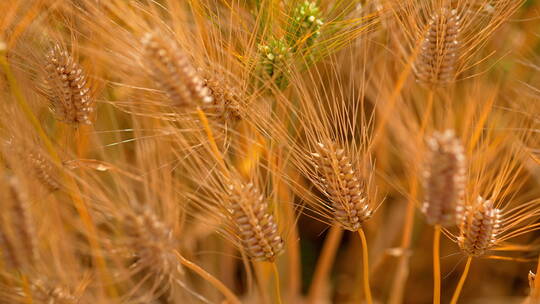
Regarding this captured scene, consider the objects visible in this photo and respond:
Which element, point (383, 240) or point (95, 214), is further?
point (383, 240)

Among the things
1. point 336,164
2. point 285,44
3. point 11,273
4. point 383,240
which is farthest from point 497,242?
point 11,273

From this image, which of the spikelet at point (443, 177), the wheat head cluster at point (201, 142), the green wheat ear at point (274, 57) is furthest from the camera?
the green wheat ear at point (274, 57)

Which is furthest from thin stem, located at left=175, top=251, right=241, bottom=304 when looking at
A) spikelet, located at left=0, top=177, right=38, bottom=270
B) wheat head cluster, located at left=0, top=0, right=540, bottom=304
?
spikelet, located at left=0, top=177, right=38, bottom=270

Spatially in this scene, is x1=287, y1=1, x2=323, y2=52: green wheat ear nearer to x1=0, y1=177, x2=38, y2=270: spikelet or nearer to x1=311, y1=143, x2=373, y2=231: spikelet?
x1=311, y1=143, x2=373, y2=231: spikelet

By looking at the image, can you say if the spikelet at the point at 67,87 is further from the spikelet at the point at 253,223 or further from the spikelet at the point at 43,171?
the spikelet at the point at 253,223

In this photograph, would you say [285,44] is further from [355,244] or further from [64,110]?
[355,244]

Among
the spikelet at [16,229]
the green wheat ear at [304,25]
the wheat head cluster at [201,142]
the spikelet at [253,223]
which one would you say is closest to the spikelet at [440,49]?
the wheat head cluster at [201,142]
